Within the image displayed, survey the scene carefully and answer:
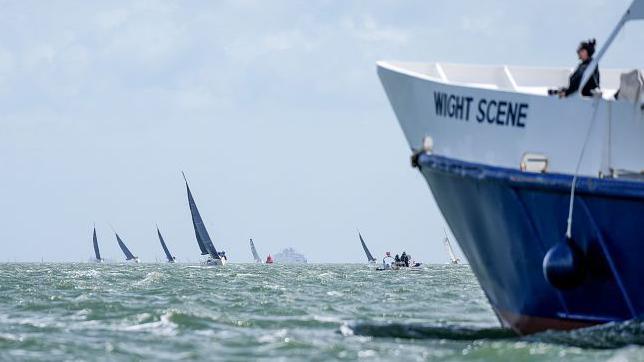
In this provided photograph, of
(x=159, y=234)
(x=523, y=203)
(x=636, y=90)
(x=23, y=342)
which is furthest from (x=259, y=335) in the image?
(x=159, y=234)

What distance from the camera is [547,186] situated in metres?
13.5

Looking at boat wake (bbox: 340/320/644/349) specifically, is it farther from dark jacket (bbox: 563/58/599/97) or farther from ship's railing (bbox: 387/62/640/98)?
ship's railing (bbox: 387/62/640/98)

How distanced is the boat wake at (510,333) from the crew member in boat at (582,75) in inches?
92.3

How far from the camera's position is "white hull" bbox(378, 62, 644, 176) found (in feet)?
43.9

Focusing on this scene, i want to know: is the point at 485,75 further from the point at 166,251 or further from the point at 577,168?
the point at 166,251

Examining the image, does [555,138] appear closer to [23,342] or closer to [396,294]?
[23,342]

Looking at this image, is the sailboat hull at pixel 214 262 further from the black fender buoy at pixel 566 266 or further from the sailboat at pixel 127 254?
the black fender buoy at pixel 566 266

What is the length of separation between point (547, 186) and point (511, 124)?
33.1 inches

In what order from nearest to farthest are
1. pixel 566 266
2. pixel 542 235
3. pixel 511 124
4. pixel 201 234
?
pixel 566 266 < pixel 542 235 < pixel 511 124 < pixel 201 234

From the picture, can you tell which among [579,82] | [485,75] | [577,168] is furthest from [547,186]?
[485,75]

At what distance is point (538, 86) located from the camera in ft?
53.9

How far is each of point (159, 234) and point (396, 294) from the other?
337 ft

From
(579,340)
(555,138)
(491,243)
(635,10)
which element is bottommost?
(579,340)

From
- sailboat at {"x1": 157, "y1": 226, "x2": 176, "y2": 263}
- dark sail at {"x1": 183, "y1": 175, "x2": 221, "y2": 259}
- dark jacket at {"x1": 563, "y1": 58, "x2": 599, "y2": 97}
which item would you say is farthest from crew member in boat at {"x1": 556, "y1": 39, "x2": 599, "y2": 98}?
sailboat at {"x1": 157, "y1": 226, "x2": 176, "y2": 263}
